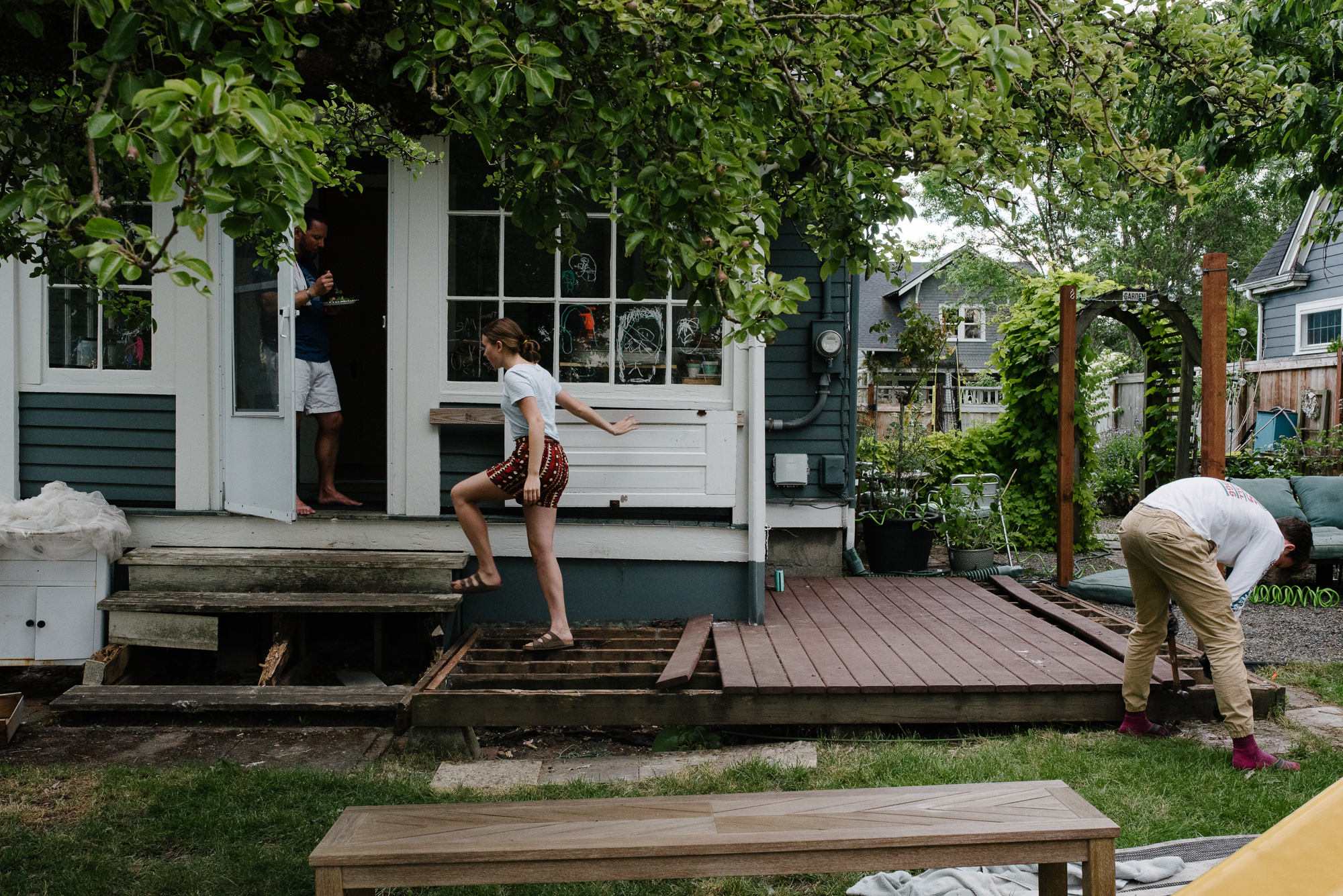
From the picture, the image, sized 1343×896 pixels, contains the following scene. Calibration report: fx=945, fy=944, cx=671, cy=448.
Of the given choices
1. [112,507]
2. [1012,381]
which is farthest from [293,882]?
[1012,381]

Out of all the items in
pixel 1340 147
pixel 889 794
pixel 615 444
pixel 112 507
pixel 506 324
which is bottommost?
pixel 889 794

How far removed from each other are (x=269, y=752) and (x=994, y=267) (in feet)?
81.2

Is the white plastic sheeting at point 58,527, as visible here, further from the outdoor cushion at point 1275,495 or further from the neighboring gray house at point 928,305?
the neighboring gray house at point 928,305

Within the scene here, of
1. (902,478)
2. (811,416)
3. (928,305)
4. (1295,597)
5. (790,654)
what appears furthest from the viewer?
(928,305)

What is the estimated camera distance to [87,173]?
3498 millimetres

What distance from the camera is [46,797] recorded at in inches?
143

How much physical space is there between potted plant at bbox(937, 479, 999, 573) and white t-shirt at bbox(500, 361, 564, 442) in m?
4.37

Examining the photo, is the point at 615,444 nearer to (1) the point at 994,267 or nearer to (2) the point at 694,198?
(2) the point at 694,198

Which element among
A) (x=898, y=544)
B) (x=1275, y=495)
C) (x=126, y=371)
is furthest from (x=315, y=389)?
(x=1275, y=495)

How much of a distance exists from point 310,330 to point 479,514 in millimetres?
1887

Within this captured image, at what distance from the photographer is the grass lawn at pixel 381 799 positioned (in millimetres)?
2975

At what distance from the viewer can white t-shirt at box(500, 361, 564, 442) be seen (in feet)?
15.3

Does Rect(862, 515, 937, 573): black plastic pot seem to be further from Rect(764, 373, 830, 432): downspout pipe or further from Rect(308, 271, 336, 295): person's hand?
Rect(308, 271, 336, 295): person's hand

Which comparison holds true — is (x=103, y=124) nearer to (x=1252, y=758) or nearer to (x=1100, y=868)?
(x=1100, y=868)
